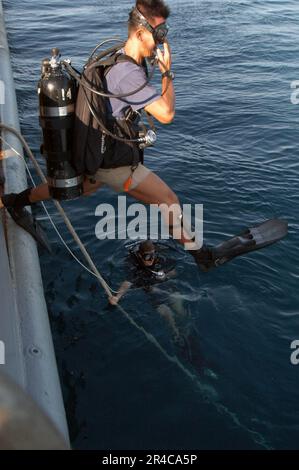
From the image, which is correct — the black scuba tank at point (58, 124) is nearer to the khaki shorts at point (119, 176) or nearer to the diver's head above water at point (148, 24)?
the khaki shorts at point (119, 176)

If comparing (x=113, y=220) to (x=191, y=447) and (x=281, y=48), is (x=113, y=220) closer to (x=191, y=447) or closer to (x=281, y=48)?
(x=191, y=447)

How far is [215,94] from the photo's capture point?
12430mm

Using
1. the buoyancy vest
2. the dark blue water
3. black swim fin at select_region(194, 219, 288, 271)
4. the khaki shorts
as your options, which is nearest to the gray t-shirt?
the buoyancy vest

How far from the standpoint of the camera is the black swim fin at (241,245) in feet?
18.8

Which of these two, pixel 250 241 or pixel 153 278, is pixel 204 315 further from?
pixel 250 241

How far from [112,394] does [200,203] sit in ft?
13.7

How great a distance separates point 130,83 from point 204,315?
293cm

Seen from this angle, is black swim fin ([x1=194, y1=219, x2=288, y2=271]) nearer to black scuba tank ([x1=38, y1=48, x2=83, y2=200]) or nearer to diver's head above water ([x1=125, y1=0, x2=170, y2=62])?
black scuba tank ([x1=38, y1=48, x2=83, y2=200])

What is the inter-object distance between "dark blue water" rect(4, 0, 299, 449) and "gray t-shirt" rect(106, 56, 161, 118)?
2.63 metres

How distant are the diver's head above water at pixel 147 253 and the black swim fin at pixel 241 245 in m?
0.72

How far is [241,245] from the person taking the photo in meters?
5.88

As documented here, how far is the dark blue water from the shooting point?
4559 mm

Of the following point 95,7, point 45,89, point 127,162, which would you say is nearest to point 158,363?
point 127,162

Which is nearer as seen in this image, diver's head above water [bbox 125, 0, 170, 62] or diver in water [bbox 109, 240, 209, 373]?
diver's head above water [bbox 125, 0, 170, 62]
